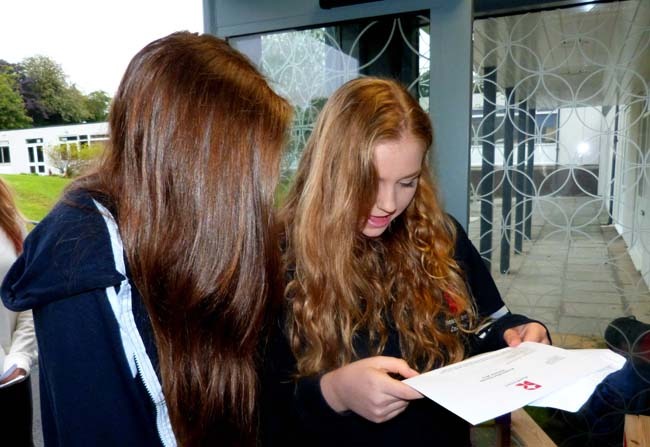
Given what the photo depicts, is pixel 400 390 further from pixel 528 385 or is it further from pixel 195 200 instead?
pixel 195 200

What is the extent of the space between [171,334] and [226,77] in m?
0.36

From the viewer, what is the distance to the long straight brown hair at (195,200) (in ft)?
2.02

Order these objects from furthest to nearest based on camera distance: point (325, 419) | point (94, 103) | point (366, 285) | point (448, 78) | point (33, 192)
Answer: point (94, 103) < point (33, 192) < point (448, 78) < point (366, 285) < point (325, 419)

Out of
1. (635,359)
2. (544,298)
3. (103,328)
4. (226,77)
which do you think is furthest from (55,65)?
(635,359)

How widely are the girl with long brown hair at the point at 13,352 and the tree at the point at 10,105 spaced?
2.74 feet

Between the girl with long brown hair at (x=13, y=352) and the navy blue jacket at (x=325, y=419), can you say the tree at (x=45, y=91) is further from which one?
the navy blue jacket at (x=325, y=419)

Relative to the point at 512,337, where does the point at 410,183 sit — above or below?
above

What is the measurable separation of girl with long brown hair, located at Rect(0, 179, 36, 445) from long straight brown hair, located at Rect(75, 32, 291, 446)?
2.96 ft

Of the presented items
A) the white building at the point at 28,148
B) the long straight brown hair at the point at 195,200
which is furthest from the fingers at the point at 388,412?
the white building at the point at 28,148

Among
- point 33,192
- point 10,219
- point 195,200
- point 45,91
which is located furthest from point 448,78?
point 45,91

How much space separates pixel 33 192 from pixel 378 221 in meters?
1.53

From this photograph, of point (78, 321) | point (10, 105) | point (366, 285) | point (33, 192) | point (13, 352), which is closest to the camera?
point (78, 321)

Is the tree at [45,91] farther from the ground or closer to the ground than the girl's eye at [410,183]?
farther from the ground

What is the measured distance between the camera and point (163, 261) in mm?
614
